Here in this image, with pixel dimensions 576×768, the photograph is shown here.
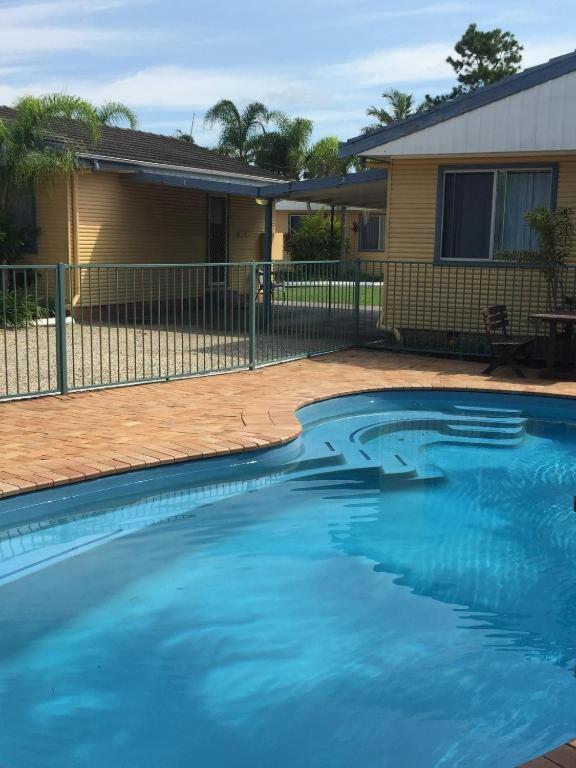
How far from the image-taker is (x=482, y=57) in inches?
1737

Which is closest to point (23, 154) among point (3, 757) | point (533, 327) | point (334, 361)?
point (334, 361)

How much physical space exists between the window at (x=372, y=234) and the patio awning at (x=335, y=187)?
1714 centimetres

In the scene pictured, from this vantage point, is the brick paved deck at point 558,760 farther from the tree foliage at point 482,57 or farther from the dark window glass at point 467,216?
the tree foliage at point 482,57

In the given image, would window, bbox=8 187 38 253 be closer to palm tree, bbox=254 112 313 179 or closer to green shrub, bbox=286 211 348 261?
green shrub, bbox=286 211 348 261

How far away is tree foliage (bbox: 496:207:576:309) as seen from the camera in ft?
38.3

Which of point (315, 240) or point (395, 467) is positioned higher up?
point (315, 240)

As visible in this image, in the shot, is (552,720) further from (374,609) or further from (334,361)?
(334,361)

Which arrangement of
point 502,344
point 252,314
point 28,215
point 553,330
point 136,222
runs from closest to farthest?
point 553,330 < point 252,314 < point 502,344 < point 28,215 < point 136,222

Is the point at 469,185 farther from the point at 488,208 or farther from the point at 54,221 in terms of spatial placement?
the point at 54,221

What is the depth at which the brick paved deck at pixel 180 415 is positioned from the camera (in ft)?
21.6

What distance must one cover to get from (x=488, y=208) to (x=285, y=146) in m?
26.1

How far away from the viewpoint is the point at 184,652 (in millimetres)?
4512

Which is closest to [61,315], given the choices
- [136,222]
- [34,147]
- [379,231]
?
[34,147]

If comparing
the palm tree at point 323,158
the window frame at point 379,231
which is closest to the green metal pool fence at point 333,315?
the window frame at point 379,231
